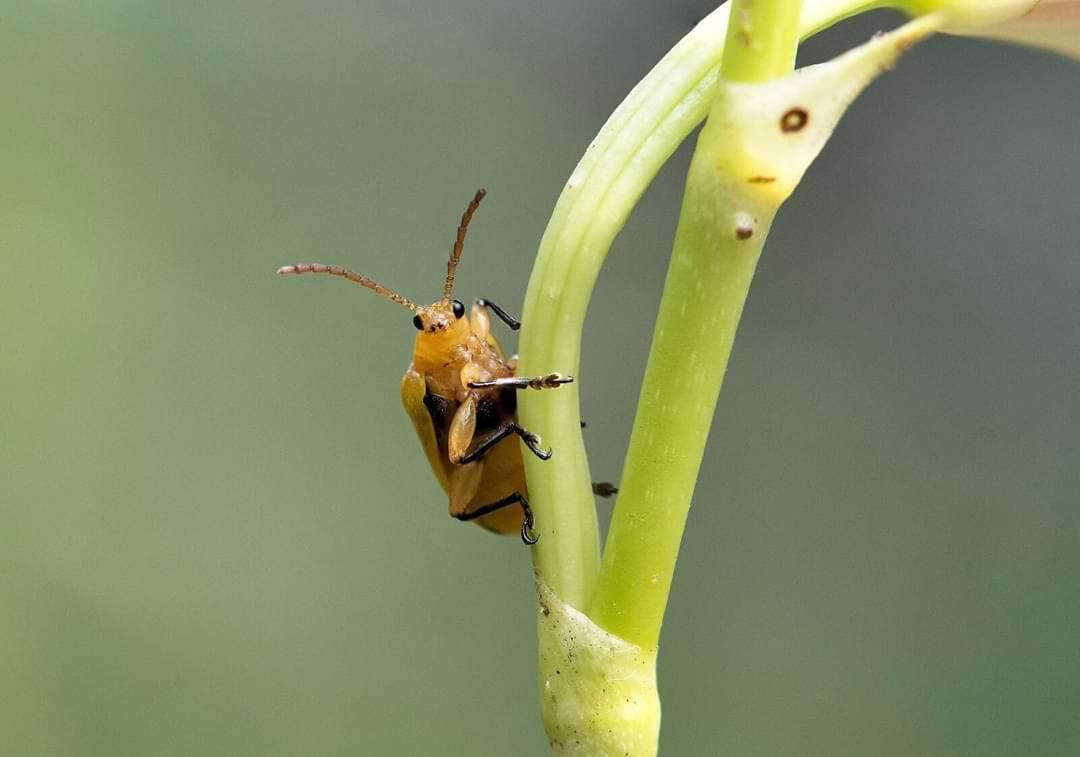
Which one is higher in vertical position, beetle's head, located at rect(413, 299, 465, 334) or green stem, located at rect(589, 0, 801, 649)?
beetle's head, located at rect(413, 299, 465, 334)

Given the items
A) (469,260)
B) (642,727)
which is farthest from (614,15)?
(642,727)

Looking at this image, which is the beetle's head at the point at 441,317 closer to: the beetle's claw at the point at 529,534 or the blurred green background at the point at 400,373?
the beetle's claw at the point at 529,534

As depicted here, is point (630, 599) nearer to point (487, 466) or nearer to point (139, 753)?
point (487, 466)

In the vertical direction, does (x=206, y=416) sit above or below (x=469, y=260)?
below

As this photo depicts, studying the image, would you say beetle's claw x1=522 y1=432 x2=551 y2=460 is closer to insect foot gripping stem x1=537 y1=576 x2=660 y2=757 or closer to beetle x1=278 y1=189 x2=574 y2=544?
insect foot gripping stem x1=537 y1=576 x2=660 y2=757

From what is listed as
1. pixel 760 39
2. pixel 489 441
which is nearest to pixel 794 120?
pixel 760 39

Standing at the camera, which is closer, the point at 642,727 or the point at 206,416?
the point at 642,727

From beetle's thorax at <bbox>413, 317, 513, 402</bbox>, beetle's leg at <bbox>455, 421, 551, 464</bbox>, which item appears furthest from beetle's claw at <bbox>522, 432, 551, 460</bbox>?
beetle's thorax at <bbox>413, 317, 513, 402</bbox>
